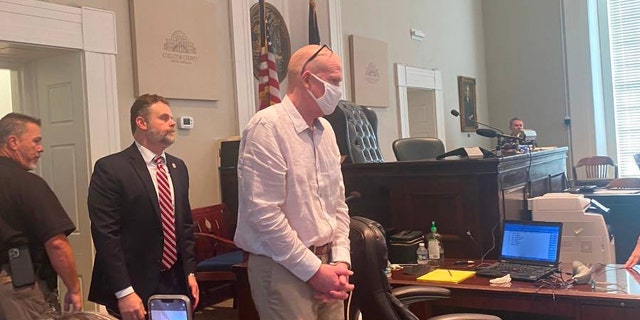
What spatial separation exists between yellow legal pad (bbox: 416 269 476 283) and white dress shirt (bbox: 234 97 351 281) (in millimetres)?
995

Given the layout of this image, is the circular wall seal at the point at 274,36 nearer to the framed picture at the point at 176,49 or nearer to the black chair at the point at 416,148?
the framed picture at the point at 176,49

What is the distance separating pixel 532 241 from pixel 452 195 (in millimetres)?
→ 547

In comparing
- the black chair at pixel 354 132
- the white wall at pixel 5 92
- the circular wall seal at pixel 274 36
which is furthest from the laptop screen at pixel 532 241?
the white wall at pixel 5 92

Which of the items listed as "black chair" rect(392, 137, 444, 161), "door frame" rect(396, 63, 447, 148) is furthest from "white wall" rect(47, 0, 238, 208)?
"door frame" rect(396, 63, 447, 148)

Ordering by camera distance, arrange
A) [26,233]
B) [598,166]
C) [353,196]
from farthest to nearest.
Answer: [598,166]
[353,196]
[26,233]

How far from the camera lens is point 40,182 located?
2.59 m

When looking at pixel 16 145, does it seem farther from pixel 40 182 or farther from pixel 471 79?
pixel 471 79

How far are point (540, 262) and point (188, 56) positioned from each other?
9.92ft

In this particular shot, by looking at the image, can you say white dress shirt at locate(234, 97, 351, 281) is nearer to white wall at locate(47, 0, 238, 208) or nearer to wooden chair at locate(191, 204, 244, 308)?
wooden chair at locate(191, 204, 244, 308)

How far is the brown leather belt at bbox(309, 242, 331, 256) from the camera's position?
6.23 feet

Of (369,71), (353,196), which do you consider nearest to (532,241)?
(353,196)

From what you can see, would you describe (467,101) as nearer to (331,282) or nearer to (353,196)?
(353,196)

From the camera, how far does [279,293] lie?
1.83m

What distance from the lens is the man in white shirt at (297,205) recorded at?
1.80m
